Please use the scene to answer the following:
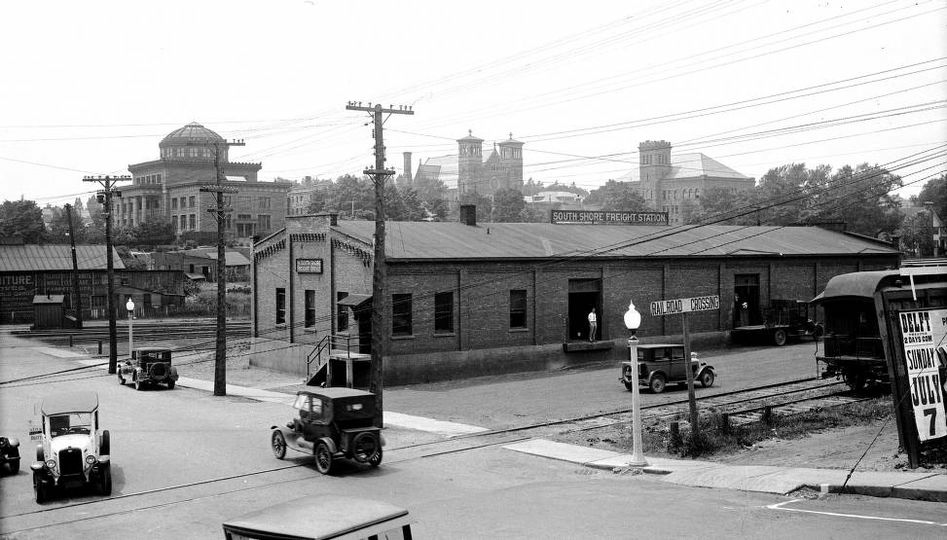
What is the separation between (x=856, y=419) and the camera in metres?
25.0

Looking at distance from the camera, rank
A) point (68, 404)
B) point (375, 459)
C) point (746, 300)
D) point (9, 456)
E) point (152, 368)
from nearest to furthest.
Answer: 1. point (68, 404)
2. point (9, 456)
3. point (375, 459)
4. point (152, 368)
5. point (746, 300)

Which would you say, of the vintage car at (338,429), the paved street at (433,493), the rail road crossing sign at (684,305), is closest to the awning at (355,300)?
the paved street at (433,493)

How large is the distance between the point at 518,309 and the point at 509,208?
11894 centimetres

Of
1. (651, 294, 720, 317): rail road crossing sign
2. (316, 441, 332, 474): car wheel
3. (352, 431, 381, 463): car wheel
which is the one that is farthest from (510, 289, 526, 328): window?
(316, 441, 332, 474): car wheel

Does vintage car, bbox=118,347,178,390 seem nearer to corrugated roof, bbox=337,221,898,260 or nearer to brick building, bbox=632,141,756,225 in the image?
corrugated roof, bbox=337,221,898,260

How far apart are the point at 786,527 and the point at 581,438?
422 inches

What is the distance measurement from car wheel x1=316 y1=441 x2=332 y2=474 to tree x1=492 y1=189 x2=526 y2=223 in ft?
437

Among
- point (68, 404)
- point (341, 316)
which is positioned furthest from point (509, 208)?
point (68, 404)

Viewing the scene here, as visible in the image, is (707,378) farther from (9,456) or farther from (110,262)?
(110,262)

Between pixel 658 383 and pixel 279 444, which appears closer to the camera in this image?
pixel 279 444

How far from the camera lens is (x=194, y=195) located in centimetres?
11619

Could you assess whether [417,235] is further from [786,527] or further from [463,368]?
[786,527]

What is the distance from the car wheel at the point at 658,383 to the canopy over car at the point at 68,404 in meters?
19.5

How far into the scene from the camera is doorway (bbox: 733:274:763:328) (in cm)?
4809
